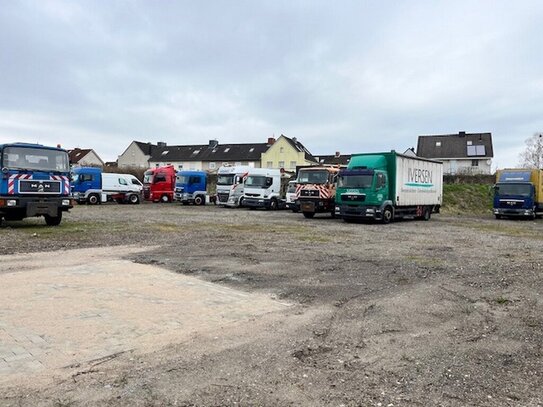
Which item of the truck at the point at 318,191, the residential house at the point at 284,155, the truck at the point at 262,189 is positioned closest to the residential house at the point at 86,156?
the residential house at the point at 284,155

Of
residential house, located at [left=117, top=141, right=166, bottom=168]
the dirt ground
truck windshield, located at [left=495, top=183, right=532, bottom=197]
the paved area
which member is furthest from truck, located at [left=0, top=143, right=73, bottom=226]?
residential house, located at [left=117, top=141, right=166, bottom=168]

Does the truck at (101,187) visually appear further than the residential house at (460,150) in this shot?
No

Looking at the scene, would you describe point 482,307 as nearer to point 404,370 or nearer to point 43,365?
point 404,370

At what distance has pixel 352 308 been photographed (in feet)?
21.0

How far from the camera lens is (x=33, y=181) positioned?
15.2m

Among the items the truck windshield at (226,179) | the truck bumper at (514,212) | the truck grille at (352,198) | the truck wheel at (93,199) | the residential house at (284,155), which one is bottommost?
the truck bumper at (514,212)

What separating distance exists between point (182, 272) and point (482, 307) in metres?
5.14

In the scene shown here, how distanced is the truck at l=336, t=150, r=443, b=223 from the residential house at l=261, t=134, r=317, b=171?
151ft

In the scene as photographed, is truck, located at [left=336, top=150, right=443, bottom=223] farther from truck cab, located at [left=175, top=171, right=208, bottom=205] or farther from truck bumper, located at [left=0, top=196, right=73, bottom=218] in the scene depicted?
truck cab, located at [left=175, top=171, right=208, bottom=205]

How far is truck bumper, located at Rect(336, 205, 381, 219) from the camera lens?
830 inches

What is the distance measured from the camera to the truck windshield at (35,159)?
588 inches

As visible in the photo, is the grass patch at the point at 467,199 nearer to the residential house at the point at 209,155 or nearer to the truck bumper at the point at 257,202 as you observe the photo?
the truck bumper at the point at 257,202

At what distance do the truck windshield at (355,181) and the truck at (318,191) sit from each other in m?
2.45

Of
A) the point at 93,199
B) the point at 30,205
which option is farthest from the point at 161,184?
the point at 30,205
